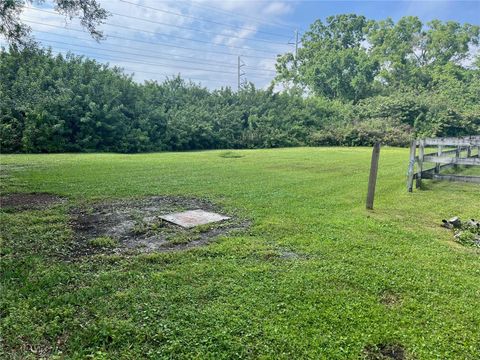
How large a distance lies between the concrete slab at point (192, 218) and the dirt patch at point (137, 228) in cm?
11

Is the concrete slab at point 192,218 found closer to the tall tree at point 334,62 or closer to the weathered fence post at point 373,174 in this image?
the weathered fence post at point 373,174

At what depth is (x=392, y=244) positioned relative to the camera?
4.20 metres

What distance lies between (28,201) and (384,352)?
232 inches

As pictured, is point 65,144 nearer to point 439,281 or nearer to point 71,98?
point 71,98

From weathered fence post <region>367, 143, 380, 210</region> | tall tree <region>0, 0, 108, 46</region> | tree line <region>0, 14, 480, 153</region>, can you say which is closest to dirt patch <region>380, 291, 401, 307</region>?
weathered fence post <region>367, 143, 380, 210</region>

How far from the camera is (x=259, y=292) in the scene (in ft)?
9.59

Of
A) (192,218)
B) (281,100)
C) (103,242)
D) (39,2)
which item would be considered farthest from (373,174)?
(281,100)

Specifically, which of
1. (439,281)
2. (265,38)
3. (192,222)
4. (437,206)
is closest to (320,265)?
(439,281)

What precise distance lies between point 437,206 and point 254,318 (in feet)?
16.6

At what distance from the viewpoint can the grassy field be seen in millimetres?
2275

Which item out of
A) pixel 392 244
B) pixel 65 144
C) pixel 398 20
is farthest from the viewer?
pixel 398 20

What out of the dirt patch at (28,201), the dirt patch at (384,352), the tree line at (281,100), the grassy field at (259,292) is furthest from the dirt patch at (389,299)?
the tree line at (281,100)

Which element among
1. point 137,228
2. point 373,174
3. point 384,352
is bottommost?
point 384,352

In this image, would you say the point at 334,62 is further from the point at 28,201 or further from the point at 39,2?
the point at 28,201
